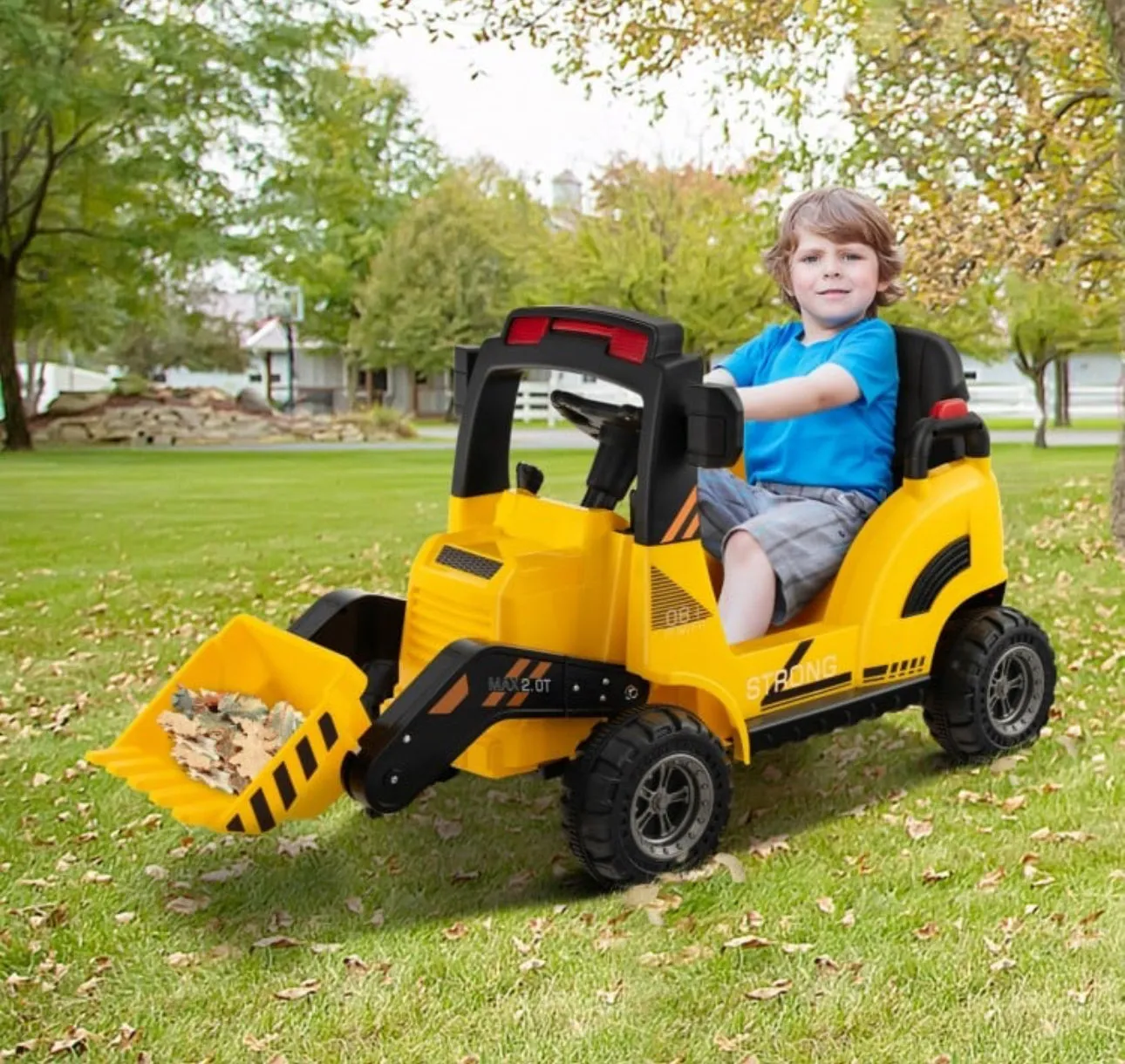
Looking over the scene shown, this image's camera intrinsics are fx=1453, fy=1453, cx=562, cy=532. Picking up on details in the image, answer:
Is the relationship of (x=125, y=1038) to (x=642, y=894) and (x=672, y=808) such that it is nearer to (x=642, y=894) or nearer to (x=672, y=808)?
(x=642, y=894)

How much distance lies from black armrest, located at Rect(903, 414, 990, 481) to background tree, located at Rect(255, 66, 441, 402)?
1936 cm

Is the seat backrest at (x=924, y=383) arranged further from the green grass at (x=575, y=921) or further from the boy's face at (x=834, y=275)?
the green grass at (x=575, y=921)

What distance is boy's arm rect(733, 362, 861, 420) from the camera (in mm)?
3703

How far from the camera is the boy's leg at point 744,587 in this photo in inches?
154

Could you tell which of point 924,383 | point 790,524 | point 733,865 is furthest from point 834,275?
point 733,865

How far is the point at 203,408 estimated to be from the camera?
26531 mm

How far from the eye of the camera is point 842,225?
4023 mm

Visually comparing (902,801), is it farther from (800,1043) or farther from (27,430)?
(27,430)

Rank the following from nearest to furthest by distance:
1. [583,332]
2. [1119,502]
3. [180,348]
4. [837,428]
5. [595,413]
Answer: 1. [583,332]
2. [595,413]
3. [837,428]
4. [1119,502]
5. [180,348]

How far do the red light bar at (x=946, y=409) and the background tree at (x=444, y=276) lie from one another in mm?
32339

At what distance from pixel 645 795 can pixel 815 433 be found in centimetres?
123

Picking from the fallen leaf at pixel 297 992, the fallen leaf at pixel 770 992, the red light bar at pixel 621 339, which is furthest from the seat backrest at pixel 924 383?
the fallen leaf at pixel 297 992

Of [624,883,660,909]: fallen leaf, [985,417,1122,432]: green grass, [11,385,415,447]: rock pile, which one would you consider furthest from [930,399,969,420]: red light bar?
[985,417,1122,432]: green grass

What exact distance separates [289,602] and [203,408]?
1962cm
